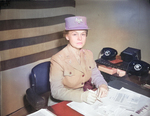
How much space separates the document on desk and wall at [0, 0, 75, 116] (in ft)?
2.97

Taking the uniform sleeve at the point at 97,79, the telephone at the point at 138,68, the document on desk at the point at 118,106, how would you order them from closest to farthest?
the document on desk at the point at 118,106 → the uniform sleeve at the point at 97,79 → the telephone at the point at 138,68

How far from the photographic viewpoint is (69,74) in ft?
3.73

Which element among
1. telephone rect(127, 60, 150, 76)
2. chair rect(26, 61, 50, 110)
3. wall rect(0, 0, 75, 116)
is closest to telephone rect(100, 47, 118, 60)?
telephone rect(127, 60, 150, 76)

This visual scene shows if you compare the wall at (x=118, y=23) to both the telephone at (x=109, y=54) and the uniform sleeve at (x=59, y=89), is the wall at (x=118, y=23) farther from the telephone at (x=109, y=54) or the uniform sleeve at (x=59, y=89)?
the uniform sleeve at (x=59, y=89)

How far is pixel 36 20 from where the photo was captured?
163 cm

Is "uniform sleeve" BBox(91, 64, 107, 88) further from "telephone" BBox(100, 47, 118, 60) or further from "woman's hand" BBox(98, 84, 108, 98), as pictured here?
"telephone" BBox(100, 47, 118, 60)

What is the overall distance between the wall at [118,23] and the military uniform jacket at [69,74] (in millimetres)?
617

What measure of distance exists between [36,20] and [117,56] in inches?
38.9

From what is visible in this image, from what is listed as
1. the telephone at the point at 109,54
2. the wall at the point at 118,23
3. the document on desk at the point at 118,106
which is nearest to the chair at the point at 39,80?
the document on desk at the point at 118,106

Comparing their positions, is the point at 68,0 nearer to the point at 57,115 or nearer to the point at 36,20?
the point at 36,20

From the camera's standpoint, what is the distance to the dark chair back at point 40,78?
1.31m

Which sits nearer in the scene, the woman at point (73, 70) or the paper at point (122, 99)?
the paper at point (122, 99)

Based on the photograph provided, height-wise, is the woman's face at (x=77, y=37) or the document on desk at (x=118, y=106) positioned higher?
the woman's face at (x=77, y=37)

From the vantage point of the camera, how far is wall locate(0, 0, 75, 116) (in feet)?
4.83
